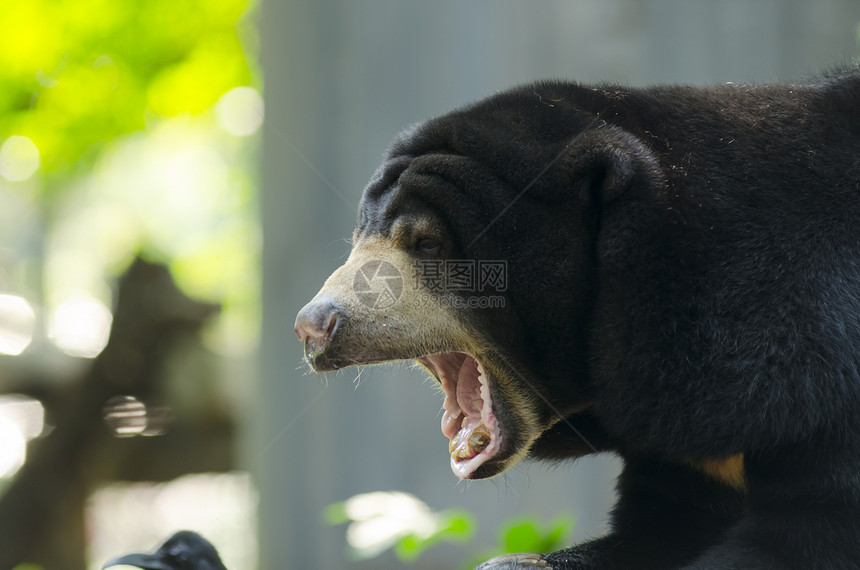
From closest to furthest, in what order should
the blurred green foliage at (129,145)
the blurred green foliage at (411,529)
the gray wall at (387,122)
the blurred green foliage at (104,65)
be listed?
1. the blurred green foliage at (411,529)
2. the gray wall at (387,122)
3. the blurred green foliage at (104,65)
4. the blurred green foliage at (129,145)

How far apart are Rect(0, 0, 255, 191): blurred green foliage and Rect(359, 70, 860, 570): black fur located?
6.95m

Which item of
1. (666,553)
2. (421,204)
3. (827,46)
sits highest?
(827,46)

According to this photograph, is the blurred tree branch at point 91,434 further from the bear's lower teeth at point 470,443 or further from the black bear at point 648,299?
the black bear at point 648,299

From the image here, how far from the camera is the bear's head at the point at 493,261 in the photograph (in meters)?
2.33

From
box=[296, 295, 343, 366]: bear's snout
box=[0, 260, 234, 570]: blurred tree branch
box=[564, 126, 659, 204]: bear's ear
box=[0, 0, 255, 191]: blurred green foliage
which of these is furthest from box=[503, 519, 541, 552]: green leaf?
box=[0, 0, 255, 191]: blurred green foliage

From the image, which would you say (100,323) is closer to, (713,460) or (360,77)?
(360,77)

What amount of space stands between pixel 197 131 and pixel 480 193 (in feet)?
34.3

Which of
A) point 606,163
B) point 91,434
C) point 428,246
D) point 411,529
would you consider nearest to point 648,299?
point 606,163

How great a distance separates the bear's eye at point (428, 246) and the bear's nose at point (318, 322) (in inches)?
10.6

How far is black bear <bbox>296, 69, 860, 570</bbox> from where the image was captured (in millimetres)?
2100

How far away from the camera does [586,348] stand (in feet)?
7.89

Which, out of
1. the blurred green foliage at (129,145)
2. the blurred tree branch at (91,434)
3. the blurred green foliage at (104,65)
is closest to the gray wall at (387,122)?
the blurred tree branch at (91,434)

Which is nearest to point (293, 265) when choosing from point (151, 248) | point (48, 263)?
point (151, 248)

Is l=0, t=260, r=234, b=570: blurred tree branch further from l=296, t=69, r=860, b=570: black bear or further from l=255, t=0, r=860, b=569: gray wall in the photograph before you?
l=296, t=69, r=860, b=570: black bear
